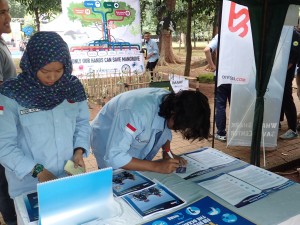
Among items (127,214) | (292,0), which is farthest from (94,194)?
(292,0)

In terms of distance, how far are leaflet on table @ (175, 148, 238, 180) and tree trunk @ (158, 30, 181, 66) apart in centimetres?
844

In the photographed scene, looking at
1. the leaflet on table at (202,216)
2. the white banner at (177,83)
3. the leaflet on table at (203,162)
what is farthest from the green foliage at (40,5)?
the leaflet on table at (202,216)

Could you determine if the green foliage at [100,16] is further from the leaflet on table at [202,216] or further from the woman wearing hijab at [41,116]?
the leaflet on table at [202,216]

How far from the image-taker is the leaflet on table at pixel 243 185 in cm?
125

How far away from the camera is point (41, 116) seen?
4.25 feet

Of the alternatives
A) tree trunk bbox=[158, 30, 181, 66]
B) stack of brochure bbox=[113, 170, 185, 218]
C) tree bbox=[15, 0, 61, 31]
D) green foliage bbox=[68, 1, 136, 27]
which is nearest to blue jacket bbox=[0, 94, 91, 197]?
stack of brochure bbox=[113, 170, 185, 218]

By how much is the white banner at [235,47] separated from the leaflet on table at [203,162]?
135 centimetres

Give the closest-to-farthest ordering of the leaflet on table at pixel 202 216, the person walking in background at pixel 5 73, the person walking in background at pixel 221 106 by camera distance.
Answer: the leaflet on table at pixel 202 216
the person walking in background at pixel 5 73
the person walking in background at pixel 221 106

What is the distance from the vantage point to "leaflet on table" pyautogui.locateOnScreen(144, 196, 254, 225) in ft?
3.47

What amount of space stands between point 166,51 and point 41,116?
9.91 meters

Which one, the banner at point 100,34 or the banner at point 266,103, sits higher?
the banner at point 100,34

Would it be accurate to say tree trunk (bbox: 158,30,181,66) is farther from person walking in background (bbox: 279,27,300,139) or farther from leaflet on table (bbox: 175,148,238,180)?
leaflet on table (bbox: 175,148,238,180)

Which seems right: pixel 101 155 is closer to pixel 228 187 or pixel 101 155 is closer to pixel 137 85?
pixel 228 187

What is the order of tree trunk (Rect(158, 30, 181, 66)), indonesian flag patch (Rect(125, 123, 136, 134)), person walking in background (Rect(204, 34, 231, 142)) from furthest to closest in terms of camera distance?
tree trunk (Rect(158, 30, 181, 66)) → person walking in background (Rect(204, 34, 231, 142)) → indonesian flag patch (Rect(125, 123, 136, 134))
